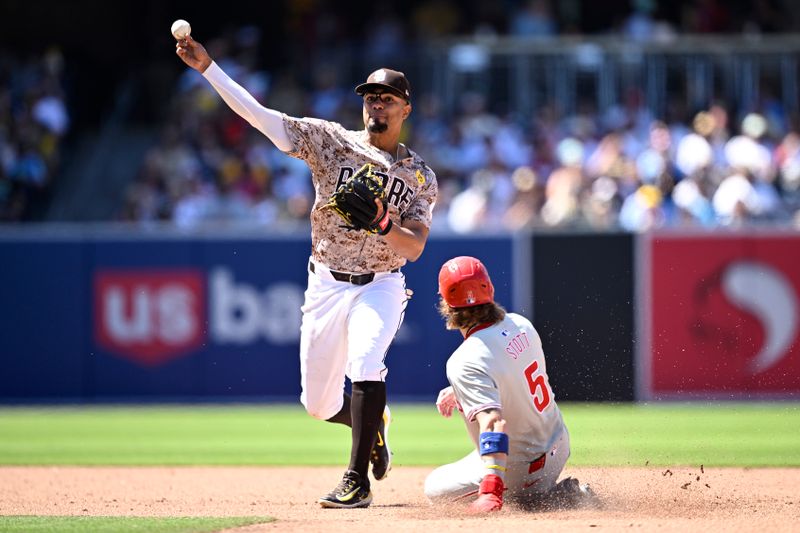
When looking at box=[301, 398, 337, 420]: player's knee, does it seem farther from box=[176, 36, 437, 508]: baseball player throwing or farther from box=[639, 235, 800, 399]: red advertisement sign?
box=[639, 235, 800, 399]: red advertisement sign

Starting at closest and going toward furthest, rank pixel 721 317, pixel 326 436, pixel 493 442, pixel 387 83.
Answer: pixel 493 442 < pixel 387 83 < pixel 326 436 < pixel 721 317

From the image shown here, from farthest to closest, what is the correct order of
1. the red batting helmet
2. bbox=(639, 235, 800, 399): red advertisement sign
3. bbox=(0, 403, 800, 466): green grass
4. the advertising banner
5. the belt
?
the advertising banner → bbox=(639, 235, 800, 399): red advertisement sign → bbox=(0, 403, 800, 466): green grass → the belt → the red batting helmet

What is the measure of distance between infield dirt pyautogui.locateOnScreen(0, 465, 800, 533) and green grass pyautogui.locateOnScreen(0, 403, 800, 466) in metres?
0.67

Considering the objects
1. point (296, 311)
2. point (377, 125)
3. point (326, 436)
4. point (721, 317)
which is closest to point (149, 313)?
point (296, 311)

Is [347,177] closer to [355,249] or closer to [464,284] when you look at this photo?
[355,249]

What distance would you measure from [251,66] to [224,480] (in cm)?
1062

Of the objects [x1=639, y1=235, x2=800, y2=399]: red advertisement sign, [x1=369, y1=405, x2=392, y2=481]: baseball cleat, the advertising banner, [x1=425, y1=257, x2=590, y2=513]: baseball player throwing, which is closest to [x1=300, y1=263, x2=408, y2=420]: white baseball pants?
[x1=369, y1=405, x2=392, y2=481]: baseball cleat

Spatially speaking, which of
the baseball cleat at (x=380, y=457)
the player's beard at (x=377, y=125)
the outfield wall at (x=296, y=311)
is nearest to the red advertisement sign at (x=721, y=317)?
the outfield wall at (x=296, y=311)

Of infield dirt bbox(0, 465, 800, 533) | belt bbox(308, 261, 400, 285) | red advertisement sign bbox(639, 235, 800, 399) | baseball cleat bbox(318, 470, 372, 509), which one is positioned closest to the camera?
infield dirt bbox(0, 465, 800, 533)

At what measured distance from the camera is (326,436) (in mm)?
11234

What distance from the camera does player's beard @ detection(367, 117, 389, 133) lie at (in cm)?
670

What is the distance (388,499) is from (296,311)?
647cm

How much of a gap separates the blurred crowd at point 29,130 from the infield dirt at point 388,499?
8.34 meters

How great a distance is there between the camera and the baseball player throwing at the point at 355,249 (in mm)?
6512
